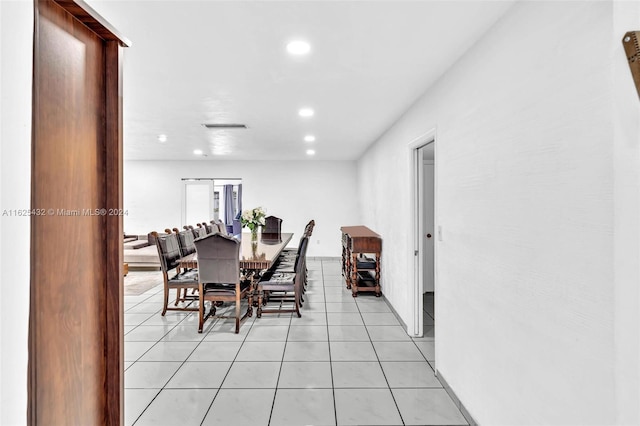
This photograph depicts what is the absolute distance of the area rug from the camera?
5.32 meters

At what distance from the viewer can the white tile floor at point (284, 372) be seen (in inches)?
85.7

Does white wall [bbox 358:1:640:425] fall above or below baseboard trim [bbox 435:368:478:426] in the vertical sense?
above

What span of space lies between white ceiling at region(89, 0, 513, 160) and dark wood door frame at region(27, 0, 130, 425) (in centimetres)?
92

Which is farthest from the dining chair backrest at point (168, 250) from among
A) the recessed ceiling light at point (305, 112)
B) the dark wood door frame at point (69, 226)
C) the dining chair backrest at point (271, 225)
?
the dark wood door frame at point (69, 226)

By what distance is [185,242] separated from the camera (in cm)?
468

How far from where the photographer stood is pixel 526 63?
1.52 meters

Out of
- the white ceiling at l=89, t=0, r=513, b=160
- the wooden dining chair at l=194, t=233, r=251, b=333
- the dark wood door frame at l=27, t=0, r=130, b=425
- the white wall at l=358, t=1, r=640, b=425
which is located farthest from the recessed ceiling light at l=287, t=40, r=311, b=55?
the wooden dining chair at l=194, t=233, r=251, b=333

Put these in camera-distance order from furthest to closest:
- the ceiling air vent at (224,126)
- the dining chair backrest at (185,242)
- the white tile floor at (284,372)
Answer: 1. the dining chair backrest at (185,242)
2. the ceiling air vent at (224,126)
3. the white tile floor at (284,372)

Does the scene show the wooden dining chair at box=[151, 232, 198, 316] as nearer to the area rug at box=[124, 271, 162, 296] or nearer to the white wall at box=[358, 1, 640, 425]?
the area rug at box=[124, 271, 162, 296]

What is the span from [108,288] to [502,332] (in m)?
1.85

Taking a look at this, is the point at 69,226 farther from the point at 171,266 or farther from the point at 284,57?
the point at 171,266

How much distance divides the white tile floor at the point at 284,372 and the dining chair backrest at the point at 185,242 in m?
0.91

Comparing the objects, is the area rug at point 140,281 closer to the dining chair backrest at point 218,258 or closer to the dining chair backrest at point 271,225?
the dining chair backrest at point 271,225

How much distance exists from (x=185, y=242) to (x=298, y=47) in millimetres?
3495
